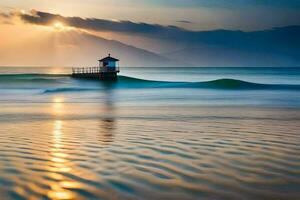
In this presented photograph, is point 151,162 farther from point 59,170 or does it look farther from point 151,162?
point 59,170

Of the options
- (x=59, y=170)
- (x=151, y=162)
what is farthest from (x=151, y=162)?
(x=59, y=170)

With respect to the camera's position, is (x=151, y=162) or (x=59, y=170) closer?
(x=59, y=170)

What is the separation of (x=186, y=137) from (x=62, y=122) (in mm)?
6728

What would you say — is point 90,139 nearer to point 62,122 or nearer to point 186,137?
point 186,137

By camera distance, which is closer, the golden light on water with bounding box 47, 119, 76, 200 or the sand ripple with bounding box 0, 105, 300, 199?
the golden light on water with bounding box 47, 119, 76, 200

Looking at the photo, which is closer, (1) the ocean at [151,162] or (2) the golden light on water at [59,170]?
(2) the golden light on water at [59,170]

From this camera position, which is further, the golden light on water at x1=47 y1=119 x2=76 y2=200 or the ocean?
the ocean

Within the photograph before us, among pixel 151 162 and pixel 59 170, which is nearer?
pixel 59 170

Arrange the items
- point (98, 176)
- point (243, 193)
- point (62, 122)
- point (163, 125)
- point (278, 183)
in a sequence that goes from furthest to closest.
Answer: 1. point (62, 122)
2. point (163, 125)
3. point (98, 176)
4. point (278, 183)
5. point (243, 193)

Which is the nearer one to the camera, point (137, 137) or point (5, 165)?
point (5, 165)

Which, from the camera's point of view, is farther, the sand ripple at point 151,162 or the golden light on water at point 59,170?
the sand ripple at point 151,162

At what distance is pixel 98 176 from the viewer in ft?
25.8

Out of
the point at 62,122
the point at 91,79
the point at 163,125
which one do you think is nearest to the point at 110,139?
the point at 163,125

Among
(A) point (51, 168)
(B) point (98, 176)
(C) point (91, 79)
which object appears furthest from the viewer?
(C) point (91, 79)
